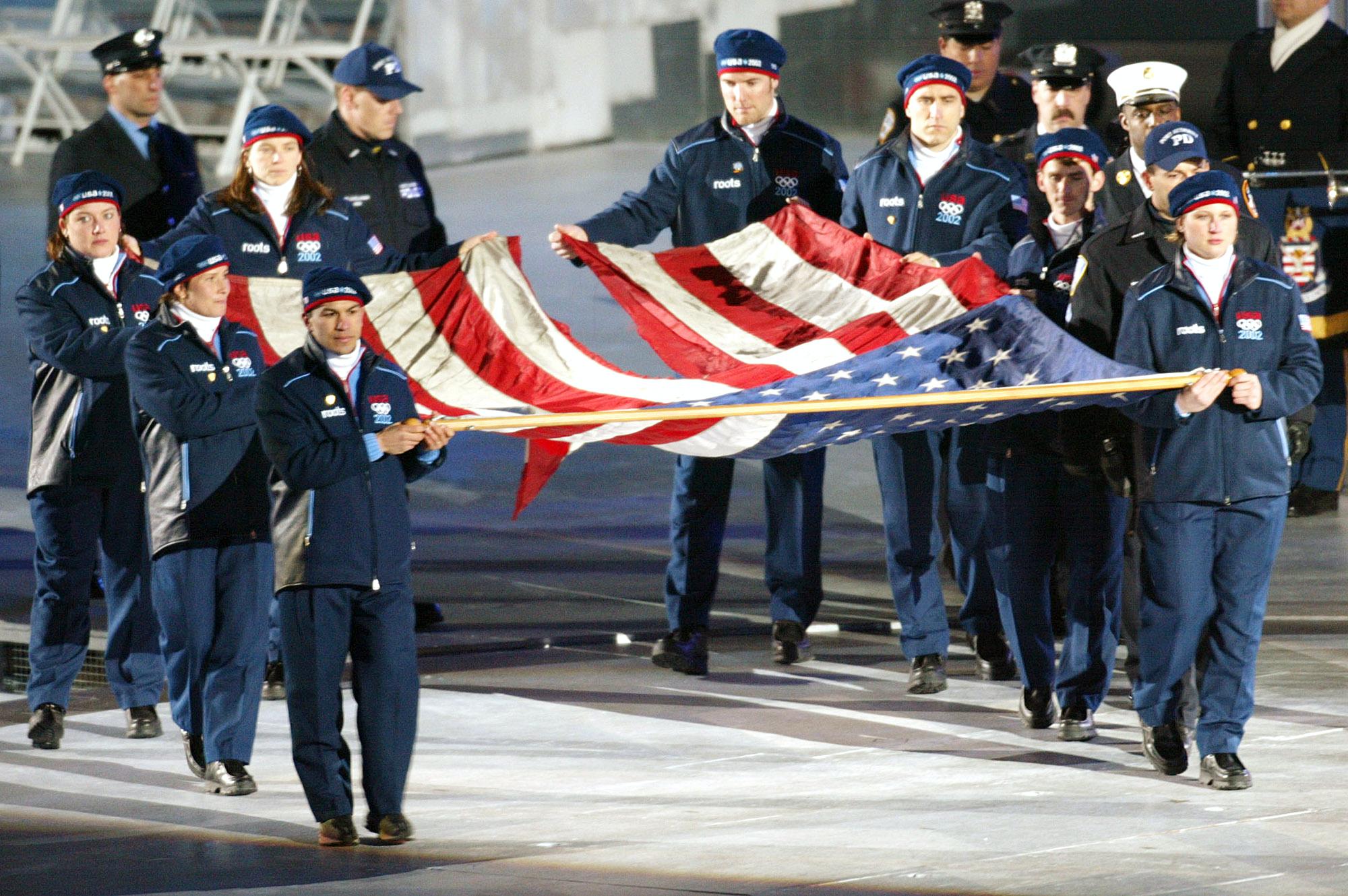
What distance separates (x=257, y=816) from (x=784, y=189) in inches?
126

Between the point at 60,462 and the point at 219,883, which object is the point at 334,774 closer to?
the point at 219,883

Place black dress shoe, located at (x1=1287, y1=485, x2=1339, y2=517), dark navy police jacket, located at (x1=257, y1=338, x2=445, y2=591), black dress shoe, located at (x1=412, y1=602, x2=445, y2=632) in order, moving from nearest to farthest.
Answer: dark navy police jacket, located at (x1=257, y1=338, x2=445, y2=591), black dress shoe, located at (x1=412, y1=602, x2=445, y2=632), black dress shoe, located at (x1=1287, y1=485, x2=1339, y2=517)

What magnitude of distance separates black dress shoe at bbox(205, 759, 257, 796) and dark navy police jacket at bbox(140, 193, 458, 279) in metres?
1.94

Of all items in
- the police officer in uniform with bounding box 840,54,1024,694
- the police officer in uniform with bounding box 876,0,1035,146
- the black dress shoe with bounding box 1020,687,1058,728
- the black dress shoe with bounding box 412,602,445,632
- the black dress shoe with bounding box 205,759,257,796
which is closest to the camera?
the black dress shoe with bounding box 205,759,257,796

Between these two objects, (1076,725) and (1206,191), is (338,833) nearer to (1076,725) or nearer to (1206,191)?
(1076,725)

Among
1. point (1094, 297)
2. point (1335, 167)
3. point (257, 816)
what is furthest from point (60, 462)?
point (1335, 167)

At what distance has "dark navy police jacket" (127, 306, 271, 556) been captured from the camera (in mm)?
6711

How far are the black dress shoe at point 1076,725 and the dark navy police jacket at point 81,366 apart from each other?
3.10 m

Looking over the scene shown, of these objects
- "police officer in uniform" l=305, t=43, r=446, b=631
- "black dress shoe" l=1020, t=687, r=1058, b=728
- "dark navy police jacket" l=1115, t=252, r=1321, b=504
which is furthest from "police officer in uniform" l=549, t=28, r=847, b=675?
"dark navy police jacket" l=1115, t=252, r=1321, b=504

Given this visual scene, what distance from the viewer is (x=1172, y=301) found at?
6.68 meters

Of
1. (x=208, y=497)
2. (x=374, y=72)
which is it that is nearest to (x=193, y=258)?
(x=208, y=497)

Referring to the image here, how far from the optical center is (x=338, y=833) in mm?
6172

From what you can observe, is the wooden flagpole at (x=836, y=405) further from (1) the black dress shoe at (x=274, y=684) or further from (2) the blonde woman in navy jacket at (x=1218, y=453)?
(1) the black dress shoe at (x=274, y=684)

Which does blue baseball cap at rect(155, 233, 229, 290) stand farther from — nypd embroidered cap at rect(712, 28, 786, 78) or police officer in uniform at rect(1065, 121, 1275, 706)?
police officer in uniform at rect(1065, 121, 1275, 706)
